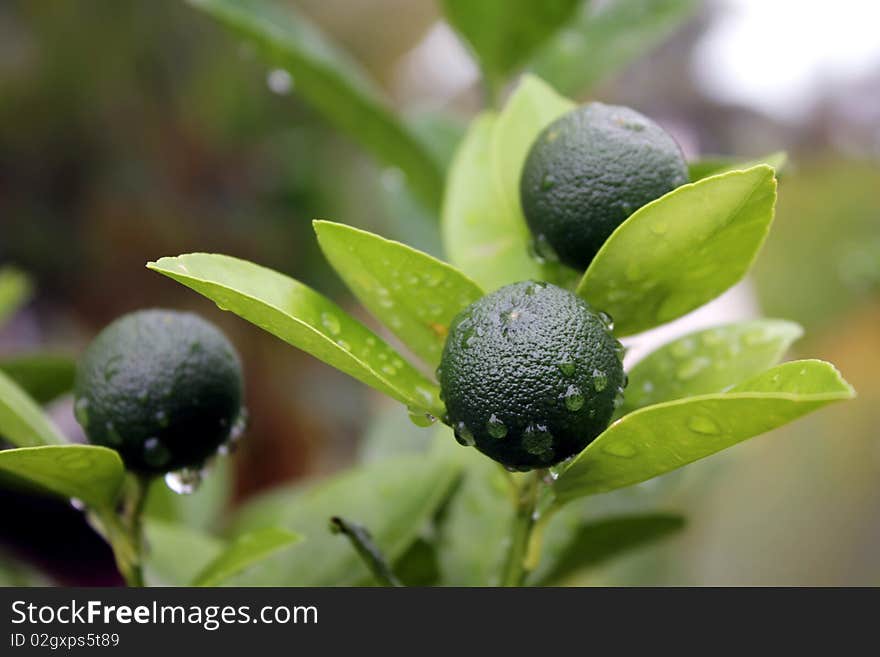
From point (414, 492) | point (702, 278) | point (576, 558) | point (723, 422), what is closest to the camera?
point (723, 422)

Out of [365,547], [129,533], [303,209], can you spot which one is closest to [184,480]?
[129,533]

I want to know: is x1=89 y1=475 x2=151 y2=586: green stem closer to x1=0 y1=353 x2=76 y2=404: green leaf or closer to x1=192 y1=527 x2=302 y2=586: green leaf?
x1=192 y1=527 x2=302 y2=586: green leaf

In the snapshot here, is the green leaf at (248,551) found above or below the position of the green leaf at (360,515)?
below

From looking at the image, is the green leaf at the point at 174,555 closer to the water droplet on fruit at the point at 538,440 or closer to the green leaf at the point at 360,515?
the green leaf at the point at 360,515

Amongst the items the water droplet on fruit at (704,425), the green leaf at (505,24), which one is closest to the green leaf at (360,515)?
the water droplet on fruit at (704,425)

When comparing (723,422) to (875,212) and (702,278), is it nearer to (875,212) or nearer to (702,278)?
(702,278)

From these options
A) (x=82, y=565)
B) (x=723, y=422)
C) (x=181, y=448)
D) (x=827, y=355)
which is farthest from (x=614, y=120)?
(x=827, y=355)

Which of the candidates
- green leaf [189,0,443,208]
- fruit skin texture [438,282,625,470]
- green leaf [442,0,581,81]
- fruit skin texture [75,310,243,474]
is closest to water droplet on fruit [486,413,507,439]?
fruit skin texture [438,282,625,470]
